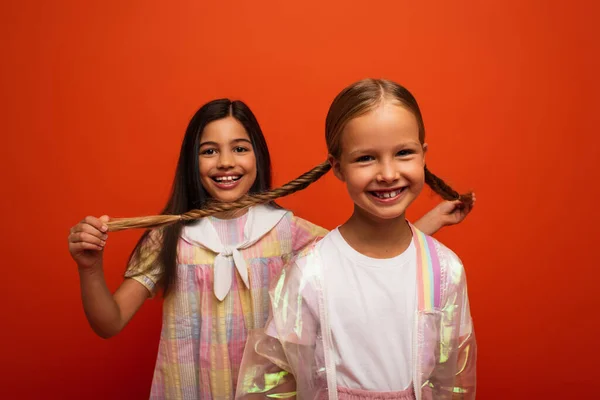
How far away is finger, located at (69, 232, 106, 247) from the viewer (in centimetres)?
113

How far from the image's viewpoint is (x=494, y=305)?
209 cm

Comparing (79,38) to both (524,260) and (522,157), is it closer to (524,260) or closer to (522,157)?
(522,157)

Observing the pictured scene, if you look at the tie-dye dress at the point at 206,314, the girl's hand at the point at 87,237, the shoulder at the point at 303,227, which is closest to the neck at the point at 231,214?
the tie-dye dress at the point at 206,314

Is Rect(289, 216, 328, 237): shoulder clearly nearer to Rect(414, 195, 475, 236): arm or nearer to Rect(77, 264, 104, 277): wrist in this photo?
Rect(414, 195, 475, 236): arm

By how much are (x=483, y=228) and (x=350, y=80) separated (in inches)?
27.0

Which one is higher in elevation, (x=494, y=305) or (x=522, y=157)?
(x=522, y=157)

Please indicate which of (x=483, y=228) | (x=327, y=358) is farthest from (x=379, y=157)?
(x=483, y=228)

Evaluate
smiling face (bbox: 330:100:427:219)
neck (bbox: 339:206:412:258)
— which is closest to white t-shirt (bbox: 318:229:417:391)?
neck (bbox: 339:206:412:258)

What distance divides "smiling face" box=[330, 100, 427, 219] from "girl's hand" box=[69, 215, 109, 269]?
48cm

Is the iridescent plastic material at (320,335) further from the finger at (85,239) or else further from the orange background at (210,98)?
the orange background at (210,98)

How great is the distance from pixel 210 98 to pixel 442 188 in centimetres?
91

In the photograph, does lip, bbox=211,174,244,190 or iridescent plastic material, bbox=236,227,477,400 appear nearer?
iridescent plastic material, bbox=236,227,477,400

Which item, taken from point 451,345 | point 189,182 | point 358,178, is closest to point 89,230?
point 189,182

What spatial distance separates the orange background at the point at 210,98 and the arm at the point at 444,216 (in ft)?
1.57
